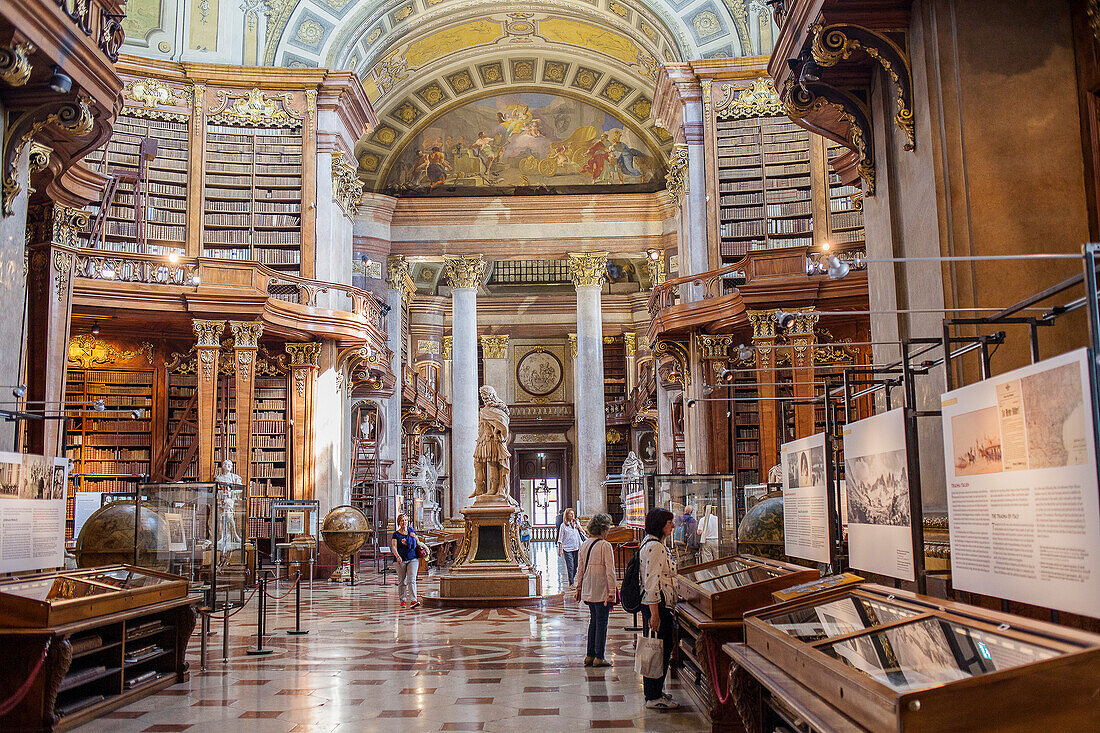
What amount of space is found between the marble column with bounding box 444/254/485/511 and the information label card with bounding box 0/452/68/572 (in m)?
15.2

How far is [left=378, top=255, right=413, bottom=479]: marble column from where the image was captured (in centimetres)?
2411

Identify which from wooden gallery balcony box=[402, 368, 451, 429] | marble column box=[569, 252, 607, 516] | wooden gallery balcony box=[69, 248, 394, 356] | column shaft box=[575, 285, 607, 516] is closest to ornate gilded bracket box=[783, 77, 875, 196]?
wooden gallery balcony box=[69, 248, 394, 356]

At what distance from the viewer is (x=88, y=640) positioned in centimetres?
566

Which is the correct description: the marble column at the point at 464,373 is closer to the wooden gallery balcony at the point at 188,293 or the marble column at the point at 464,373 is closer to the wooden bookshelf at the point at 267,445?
the wooden bookshelf at the point at 267,445

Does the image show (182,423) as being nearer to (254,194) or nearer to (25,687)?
(254,194)

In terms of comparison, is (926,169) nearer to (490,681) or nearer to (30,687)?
(490,681)

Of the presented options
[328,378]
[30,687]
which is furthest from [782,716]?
[328,378]

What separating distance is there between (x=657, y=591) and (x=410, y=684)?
1950 millimetres

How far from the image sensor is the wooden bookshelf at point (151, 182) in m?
16.1

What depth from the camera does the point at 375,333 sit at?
18047 millimetres

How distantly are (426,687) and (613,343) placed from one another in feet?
85.6

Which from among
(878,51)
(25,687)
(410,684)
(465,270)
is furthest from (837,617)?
(465,270)

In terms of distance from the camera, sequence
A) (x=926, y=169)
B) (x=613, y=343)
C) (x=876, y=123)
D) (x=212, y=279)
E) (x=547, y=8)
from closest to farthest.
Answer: (x=926, y=169) → (x=876, y=123) → (x=212, y=279) → (x=547, y=8) → (x=613, y=343)

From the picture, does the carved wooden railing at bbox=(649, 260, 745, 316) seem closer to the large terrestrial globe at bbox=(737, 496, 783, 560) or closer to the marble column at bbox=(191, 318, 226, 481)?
the large terrestrial globe at bbox=(737, 496, 783, 560)
